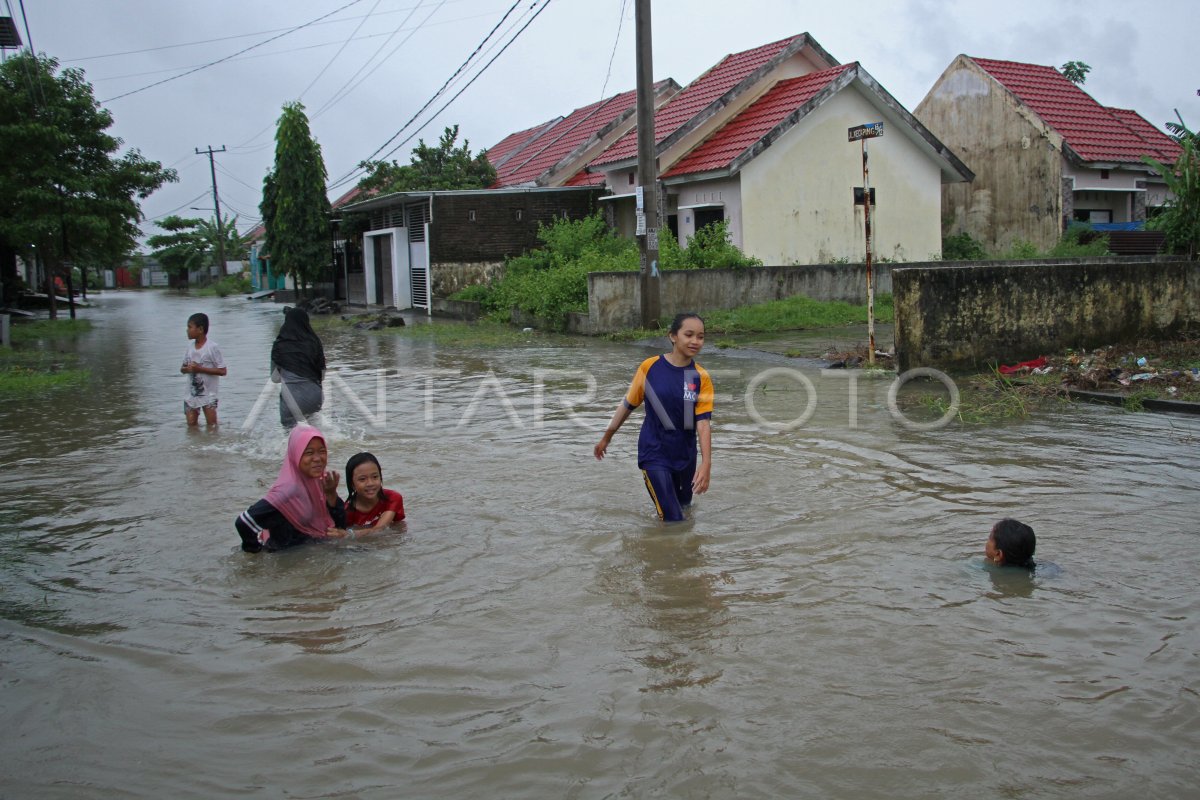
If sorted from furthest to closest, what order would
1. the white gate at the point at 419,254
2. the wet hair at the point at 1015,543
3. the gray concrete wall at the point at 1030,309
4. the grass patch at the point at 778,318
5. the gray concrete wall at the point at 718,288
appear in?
the white gate at the point at 419,254 < the gray concrete wall at the point at 718,288 < the grass patch at the point at 778,318 < the gray concrete wall at the point at 1030,309 < the wet hair at the point at 1015,543

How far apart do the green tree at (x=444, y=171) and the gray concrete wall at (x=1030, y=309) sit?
23206 millimetres

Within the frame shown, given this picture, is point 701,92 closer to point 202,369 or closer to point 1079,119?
point 1079,119

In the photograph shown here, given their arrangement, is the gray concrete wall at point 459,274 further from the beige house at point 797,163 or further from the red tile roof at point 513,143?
the red tile roof at point 513,143

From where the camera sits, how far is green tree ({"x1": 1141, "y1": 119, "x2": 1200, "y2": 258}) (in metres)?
15.7

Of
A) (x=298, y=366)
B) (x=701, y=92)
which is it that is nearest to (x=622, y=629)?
(x=298, y=366)

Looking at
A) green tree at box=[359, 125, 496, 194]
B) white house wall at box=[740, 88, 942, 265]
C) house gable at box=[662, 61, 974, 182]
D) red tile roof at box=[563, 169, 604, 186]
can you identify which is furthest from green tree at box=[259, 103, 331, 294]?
white house wall at box=[740, 88, 942, 265]

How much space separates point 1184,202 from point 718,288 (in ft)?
27.3

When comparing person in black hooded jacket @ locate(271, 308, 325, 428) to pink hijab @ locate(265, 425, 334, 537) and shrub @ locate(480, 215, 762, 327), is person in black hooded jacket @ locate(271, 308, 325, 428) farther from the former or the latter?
shrub @ locate(480, 215, 762, 327)

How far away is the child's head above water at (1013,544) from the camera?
218 inches

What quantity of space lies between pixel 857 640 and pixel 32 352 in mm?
20503

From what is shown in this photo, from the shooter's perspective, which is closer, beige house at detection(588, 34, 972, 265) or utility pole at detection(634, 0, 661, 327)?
utility pole at detection(634, 0, 661, 327)

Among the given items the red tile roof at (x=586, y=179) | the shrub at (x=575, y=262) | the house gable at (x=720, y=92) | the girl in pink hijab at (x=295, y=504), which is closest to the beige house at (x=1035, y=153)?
the house gable at (x=720, y=92)

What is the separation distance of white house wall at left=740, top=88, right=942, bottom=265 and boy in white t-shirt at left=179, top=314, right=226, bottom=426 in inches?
603

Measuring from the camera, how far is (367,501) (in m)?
6.63
